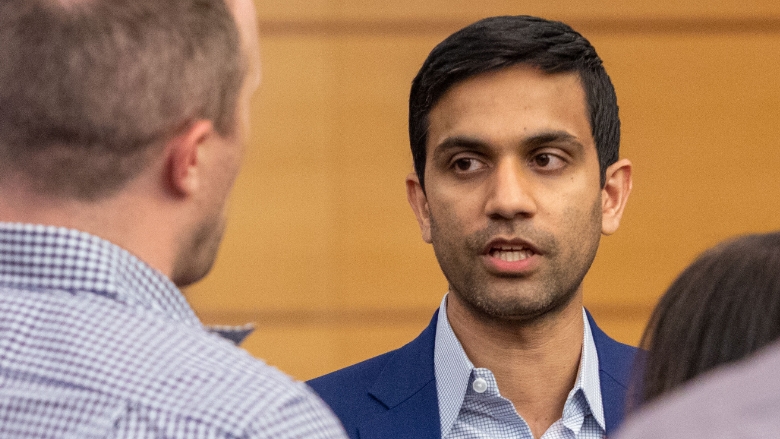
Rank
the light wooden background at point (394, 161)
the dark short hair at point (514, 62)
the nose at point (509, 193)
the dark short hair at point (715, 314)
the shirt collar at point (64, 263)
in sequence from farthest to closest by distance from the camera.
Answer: the light wooden background at point (394, 161), the dark short hair at point (514, 62), the nose at point (509, 193), the shirt collar at point (64, 263), the dark short hair at point (715, 314)

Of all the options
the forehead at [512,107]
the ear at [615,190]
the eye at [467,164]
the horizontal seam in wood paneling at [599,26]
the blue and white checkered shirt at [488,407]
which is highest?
the horizontal seam in wood paneling at [599,26]

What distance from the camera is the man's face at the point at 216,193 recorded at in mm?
958

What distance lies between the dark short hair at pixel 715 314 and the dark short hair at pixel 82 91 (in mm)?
502

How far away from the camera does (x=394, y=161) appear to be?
330 centimetres

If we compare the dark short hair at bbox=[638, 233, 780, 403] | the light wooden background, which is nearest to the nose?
the dark short hair at bbox=[638, 233, 780, 403]

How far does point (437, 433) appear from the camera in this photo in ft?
5.14

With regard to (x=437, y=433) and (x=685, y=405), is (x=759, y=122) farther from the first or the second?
(x=685, y=405)

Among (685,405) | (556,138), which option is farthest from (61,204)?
Answer: (556,138)

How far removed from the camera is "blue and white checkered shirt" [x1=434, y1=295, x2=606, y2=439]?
62.1 inches

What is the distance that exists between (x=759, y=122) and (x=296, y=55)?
1.64 meters

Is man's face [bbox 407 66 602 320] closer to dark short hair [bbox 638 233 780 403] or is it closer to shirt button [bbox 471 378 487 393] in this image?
shirt button [bbox 471 378 487 393]

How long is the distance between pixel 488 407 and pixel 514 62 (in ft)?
1.96

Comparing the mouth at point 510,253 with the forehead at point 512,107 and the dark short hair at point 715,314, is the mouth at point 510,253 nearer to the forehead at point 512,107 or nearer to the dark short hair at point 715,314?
the forehead at point 512,107

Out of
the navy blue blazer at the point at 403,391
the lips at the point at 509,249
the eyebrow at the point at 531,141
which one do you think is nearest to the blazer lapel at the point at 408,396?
the navy blue blazer at the point at 403,391
